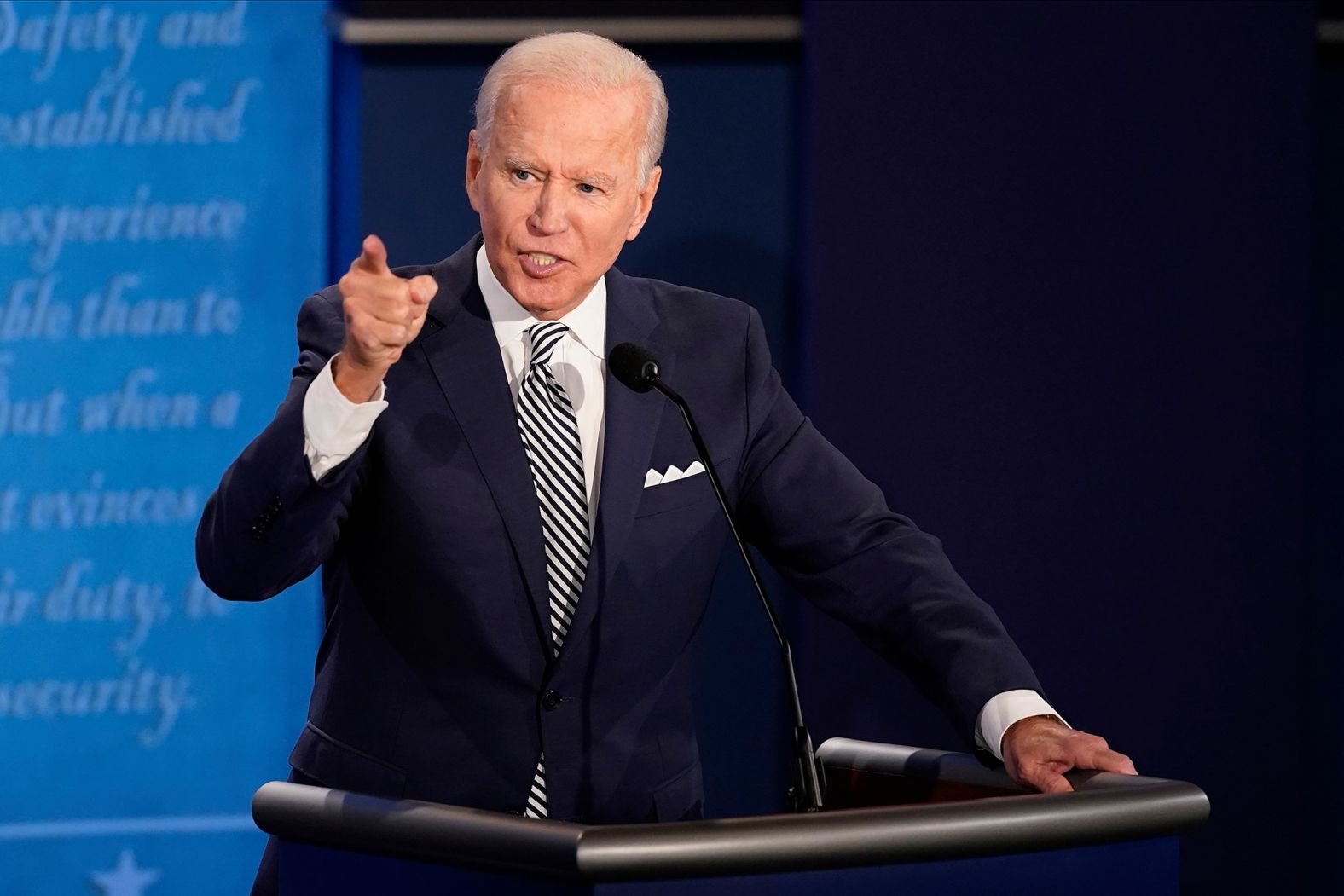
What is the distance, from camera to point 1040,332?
2674 mm

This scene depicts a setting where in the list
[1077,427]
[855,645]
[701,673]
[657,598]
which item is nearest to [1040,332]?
[1077,427]

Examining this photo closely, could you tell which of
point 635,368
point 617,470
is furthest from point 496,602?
point 635,368

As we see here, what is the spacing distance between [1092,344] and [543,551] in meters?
1.46

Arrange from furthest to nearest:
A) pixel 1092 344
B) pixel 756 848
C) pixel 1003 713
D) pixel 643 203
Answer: pixel 1092 344 → pixel 643 203 → pixel 1003 713 → pixel 756 848

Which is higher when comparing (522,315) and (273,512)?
(522,315)

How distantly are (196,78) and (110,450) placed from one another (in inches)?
28.4

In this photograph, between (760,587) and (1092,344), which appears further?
(1092,344)

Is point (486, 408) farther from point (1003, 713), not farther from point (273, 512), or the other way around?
point (1003, 713)

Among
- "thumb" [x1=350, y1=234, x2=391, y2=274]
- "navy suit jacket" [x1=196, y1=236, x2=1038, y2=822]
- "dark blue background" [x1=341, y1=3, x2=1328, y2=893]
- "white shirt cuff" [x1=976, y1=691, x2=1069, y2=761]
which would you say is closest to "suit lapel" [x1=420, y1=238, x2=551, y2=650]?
"navy suit jacket" [x1=196, y1=236, x2=1038, y2=822]

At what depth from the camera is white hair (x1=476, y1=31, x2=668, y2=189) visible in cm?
161

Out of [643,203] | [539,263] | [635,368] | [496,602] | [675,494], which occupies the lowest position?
[496,602]

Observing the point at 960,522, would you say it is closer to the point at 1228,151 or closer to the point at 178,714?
the point at 1228,151

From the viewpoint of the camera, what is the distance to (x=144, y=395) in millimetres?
2830

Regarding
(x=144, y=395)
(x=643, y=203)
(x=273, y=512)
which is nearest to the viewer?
(x=273, y=512)
